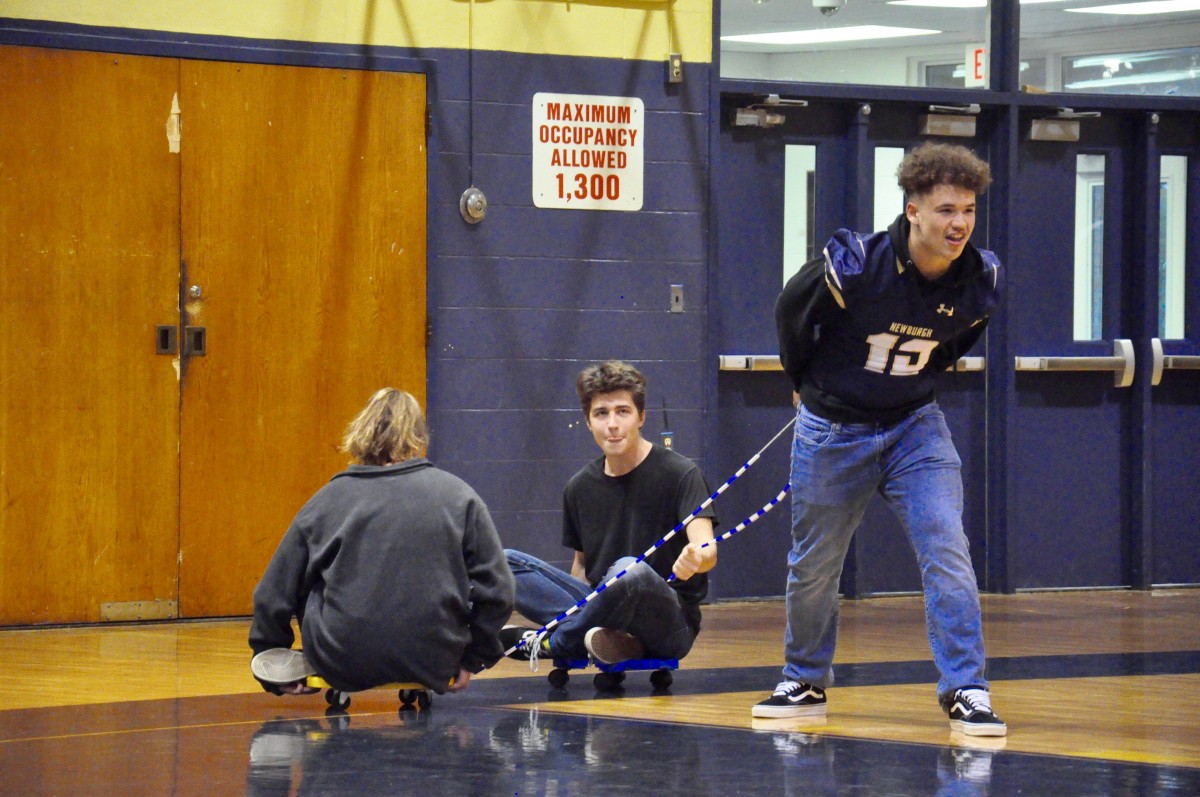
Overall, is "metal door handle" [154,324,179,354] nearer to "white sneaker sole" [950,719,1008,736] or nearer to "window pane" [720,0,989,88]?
"window pane" [720,0,989,88]

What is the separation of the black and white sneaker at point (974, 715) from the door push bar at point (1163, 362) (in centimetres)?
424

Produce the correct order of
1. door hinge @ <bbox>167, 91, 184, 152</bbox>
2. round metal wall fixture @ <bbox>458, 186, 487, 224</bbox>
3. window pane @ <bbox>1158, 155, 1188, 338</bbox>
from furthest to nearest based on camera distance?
1. window pane @ <bbox>1158, 155, 1188, 338</bbox>
2. round metal wall fixture @ <bbox>458, 186, 487, 224</bbox>
3. door hinge @ <bbox>167, 91, 184, 152</bbox>

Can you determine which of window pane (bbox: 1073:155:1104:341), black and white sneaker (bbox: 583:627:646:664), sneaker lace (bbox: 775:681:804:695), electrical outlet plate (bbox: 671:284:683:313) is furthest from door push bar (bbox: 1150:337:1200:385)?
sneaker lace (bbox: 775:681:804:695)

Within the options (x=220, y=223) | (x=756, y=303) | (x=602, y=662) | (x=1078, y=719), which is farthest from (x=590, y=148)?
(x=1078, y=719)

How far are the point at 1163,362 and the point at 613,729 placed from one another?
468 centimetres

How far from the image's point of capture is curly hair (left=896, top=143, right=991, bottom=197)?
4090 mm

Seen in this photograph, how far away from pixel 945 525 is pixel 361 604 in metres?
1.49

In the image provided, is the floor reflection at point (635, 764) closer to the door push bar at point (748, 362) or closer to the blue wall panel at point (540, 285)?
the blue wall panel at point (540, 285)

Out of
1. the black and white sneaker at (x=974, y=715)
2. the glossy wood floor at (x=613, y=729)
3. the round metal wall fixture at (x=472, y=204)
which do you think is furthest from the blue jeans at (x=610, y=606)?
the round metal wall fixture at (x=472, y=204)

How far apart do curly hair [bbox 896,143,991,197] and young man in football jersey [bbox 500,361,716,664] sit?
112 cm

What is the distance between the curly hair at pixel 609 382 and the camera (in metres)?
4.89

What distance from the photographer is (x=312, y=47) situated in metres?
6.82

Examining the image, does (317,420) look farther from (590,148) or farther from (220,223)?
(590,148)

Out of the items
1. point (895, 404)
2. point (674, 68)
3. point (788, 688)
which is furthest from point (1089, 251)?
point (788, 688)
